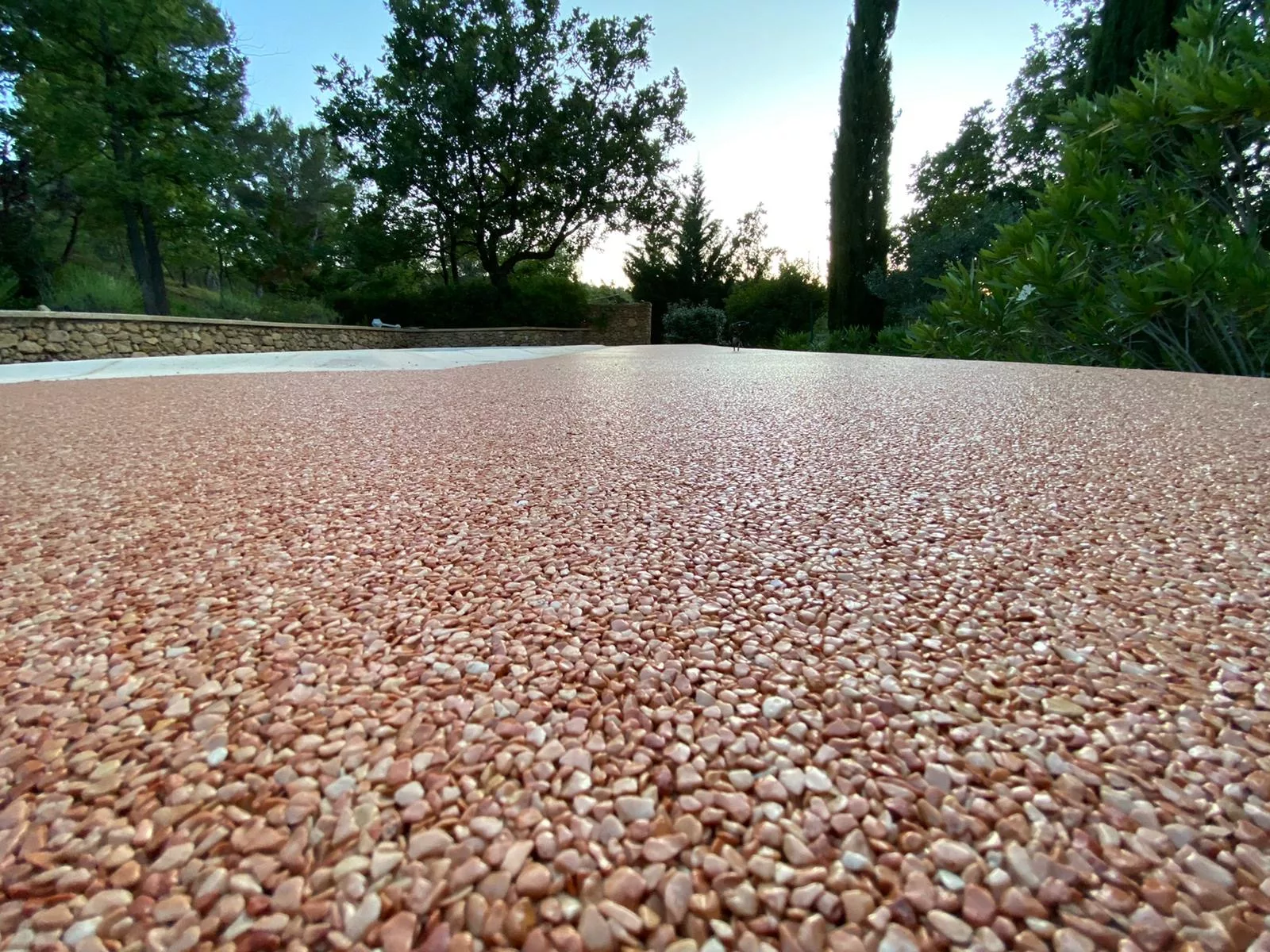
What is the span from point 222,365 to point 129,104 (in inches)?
274

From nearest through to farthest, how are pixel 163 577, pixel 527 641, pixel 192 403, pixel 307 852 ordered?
1. pixel 307 852
2. pixel 527 641
3. pixel 163 577
4. pixel 192 403

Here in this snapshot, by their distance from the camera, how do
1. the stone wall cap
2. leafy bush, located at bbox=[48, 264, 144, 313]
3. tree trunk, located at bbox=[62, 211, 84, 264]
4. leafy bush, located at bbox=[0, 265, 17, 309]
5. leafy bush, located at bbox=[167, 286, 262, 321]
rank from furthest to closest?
tree trunk, located at bbox=[62, 211, 84, 264] < leafy bush, located at bbox=[167, 286, 262, 321] < leafy bush, located at bbox=[48, 264, 144, 313] < leafy bush, located at bbox=[0, 265, 17, 309] < the stone wall cap

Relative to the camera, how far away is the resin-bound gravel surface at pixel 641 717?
12.3 inches

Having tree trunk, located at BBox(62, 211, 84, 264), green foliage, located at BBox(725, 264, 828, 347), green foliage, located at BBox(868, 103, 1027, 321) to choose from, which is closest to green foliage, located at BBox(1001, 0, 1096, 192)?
green foliage, located at BBox(868, 103, 1027, 321)

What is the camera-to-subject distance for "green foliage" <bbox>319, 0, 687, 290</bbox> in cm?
1102

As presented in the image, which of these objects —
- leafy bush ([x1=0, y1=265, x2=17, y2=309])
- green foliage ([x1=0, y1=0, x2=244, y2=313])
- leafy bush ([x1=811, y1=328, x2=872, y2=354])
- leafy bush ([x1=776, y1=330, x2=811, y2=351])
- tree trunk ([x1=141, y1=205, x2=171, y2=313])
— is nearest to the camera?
leafy bush ([x1=0, y1=265, x2=17, y2=309])

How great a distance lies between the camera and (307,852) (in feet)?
1.12

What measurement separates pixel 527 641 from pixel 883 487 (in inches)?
30.0

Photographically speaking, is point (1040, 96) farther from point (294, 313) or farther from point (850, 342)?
point (294, 313)

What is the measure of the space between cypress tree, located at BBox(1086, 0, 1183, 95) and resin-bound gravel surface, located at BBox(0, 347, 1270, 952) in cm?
663

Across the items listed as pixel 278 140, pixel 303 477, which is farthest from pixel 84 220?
pixel 303 477

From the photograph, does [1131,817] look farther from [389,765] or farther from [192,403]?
[192,403]

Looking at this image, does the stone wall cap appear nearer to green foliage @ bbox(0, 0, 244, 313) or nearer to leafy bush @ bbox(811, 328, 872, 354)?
green foliage @ bbox(0, 0, 244, 313)

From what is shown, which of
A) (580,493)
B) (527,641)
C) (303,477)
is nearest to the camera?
(527,641)
